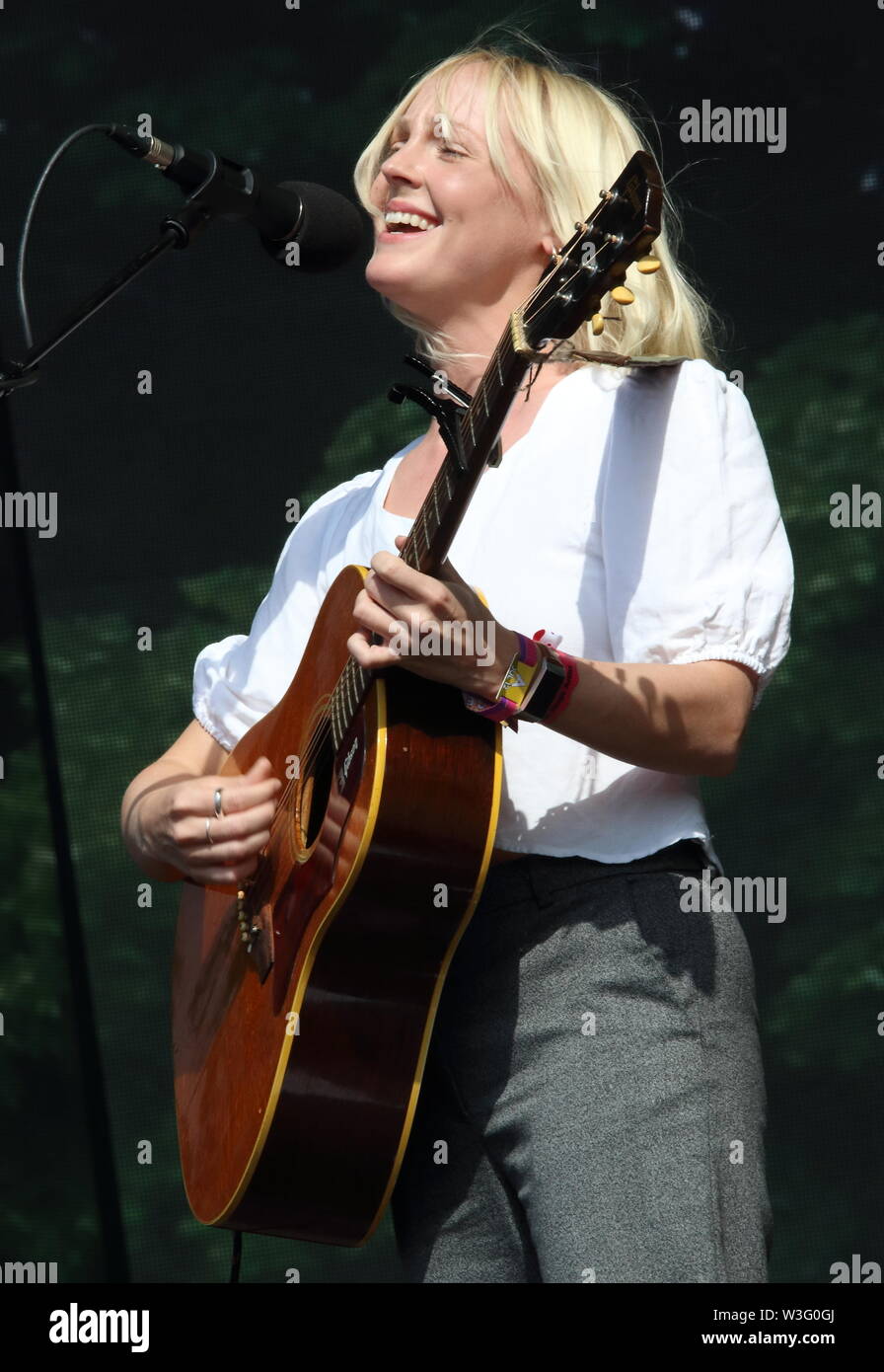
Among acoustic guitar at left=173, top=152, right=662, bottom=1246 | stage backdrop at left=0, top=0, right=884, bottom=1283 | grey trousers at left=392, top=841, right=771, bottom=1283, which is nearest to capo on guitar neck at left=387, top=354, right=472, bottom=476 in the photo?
acoustic guitar at left=173, top=152, right=662, bottom=1246

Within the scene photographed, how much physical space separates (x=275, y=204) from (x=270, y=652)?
27.3 inches

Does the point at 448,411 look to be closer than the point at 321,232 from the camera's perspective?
Yes

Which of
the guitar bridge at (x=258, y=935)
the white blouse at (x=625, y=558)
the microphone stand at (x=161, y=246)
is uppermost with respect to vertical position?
the microphone stand at (x=161, y=246)

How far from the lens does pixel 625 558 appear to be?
5.95 feet

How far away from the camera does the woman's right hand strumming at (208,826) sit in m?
2.07

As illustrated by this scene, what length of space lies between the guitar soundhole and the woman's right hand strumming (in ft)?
0.26

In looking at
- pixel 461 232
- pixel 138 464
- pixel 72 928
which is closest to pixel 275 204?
pixel 461 232

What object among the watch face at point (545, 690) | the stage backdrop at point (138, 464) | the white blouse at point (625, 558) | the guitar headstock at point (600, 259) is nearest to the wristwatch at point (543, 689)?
the watch face at point (545, 690)

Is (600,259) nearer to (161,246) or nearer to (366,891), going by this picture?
(161,246)

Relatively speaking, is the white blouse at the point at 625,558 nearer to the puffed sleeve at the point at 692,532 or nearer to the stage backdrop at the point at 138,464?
the puffed sleeve at the point at 692,532

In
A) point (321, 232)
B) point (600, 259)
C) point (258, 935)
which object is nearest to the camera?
point (600, 259)

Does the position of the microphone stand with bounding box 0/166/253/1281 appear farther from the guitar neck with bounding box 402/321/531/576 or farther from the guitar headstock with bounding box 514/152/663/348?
the guitar headstock with bounding box 514/152/663/348

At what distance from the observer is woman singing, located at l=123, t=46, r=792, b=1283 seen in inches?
65.7

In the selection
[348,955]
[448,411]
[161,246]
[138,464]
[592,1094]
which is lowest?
[592,1094]
